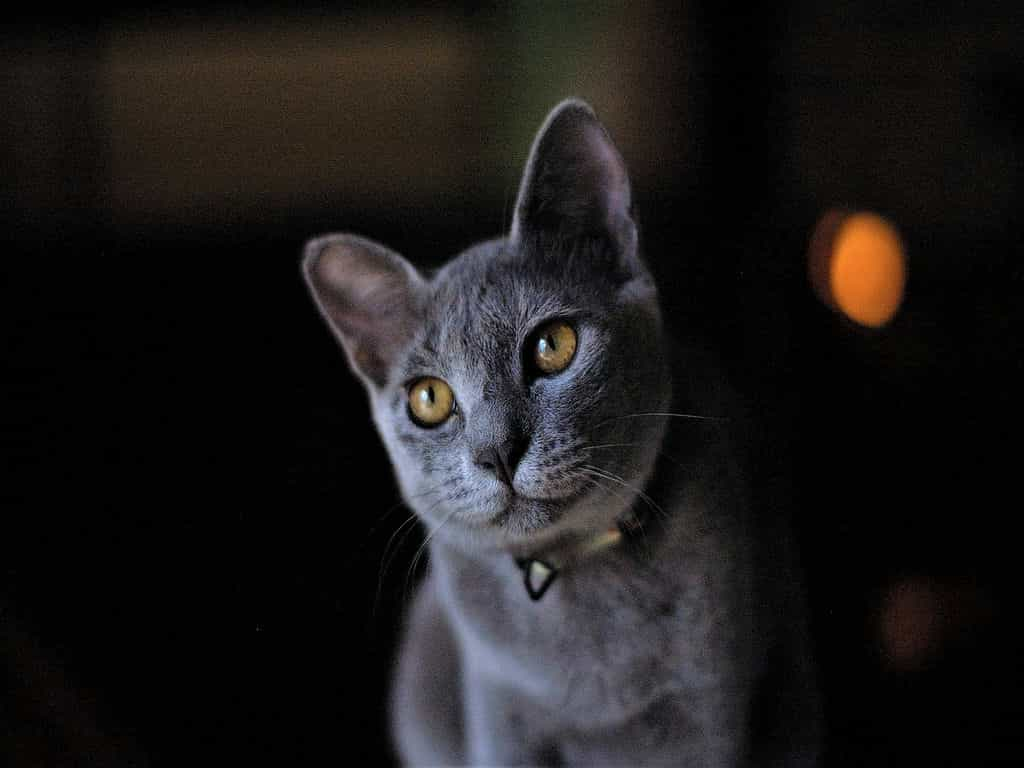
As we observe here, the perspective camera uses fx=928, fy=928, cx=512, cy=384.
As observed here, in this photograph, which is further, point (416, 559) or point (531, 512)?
point (416, 559)

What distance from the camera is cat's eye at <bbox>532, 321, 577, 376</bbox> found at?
0.70 metres

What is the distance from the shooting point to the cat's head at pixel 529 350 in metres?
0.68

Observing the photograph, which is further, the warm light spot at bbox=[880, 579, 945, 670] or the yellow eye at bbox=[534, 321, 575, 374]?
the warm light spot at bbox=[880, 579, 945, 670]

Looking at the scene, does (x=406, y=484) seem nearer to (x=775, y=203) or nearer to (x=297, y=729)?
(x=297, y=729)

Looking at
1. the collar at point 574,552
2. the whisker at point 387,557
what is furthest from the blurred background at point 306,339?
the collar at point 574,552

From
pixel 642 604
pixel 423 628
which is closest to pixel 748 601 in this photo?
pixel 642 604

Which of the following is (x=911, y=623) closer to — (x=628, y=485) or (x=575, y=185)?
(x=628, y=485)

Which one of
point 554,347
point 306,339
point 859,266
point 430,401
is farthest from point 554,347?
point 859,266

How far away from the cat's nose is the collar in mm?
116

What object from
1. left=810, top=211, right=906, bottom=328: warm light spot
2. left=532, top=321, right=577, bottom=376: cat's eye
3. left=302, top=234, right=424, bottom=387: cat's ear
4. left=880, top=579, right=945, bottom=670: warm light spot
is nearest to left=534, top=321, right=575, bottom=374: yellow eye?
left=532, top=321, right=577, bottom=376: cat's eye

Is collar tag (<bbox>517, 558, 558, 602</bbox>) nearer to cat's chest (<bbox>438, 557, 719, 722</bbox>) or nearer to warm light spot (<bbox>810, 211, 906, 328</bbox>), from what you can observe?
cat's chest (<bbox>438, 557, 719, 722</bbox>)

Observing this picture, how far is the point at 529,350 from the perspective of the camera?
703 millimetres

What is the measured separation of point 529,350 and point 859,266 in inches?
14.7

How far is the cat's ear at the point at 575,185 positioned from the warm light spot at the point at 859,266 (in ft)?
Result: 0.80
